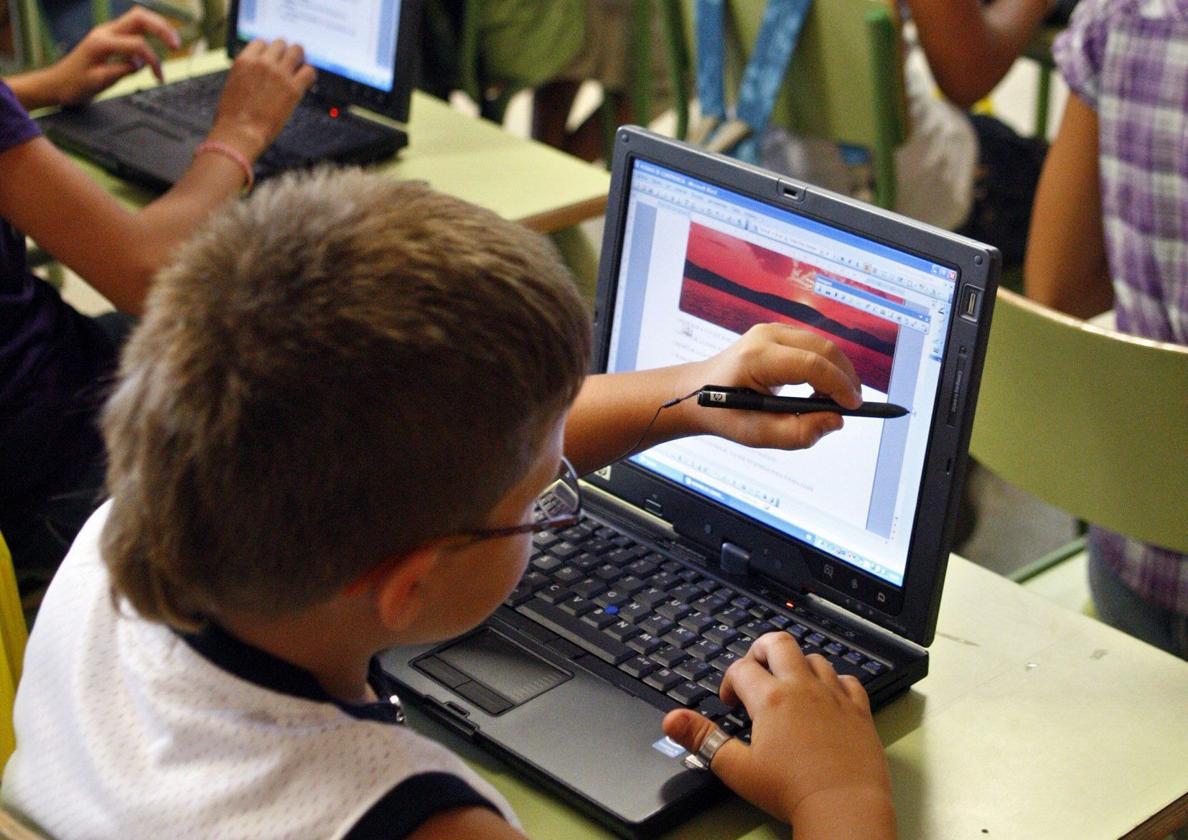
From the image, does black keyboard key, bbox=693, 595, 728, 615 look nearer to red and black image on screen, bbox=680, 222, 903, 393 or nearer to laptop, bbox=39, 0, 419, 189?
red and black image on screen, bbox=680, 222, 903, 393

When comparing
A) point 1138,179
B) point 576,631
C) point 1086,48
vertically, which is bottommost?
point 576,631

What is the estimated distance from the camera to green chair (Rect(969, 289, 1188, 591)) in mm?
1293

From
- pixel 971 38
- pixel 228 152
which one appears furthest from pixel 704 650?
pixel 971 38

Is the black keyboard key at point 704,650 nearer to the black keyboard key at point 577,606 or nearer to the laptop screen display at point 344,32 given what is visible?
the black keyboard key at point 577,606

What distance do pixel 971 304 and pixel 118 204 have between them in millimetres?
1066

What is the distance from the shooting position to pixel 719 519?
3.65ft

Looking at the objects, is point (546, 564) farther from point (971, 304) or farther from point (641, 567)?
point (971, 304)

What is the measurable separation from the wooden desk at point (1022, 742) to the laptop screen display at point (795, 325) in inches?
4.1

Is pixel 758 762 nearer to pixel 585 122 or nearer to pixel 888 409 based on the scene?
pixel 888 409

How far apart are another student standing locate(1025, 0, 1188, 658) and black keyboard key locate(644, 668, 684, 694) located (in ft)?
2.30

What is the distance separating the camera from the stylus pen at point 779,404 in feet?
3.23

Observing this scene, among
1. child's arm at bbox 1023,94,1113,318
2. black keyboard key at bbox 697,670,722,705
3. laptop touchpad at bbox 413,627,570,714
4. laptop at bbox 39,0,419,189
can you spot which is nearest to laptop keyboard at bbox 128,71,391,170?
laptop at bbox 39,0,419,189

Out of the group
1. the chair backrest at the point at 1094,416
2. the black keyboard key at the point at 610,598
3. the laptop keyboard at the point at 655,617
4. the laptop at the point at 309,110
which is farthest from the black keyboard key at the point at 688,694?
the laptop at the point at 309,110

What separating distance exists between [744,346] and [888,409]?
110mm
